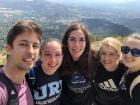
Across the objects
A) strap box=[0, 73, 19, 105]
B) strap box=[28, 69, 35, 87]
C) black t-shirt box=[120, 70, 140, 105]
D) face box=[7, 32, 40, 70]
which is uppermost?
face box=[7, 32, 40, 70]

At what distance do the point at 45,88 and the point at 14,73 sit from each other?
125 centimetres

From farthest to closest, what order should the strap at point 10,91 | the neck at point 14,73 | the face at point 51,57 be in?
1. the face at point 51,57
2. the neck at point 14,73
3. the strap at point 10,91

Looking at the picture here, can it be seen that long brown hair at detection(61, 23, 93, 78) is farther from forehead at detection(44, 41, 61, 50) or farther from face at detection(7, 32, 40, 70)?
face at detection(7, 32, 40, 70)

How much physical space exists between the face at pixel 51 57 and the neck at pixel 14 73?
1.24 meters

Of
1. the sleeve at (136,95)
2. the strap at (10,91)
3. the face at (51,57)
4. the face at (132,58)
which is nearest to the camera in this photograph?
the strap at (10,91)

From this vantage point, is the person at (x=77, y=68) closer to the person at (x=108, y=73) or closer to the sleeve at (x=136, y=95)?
the person at (x=108, y=73)

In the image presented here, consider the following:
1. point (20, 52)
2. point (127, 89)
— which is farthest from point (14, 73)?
point (127, 89)

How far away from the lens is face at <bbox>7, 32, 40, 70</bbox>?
4180mm

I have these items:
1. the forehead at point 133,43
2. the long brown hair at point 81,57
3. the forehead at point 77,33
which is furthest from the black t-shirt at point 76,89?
the forehead at point 133,43

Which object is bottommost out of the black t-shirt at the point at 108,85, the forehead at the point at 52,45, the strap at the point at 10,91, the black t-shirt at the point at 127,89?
the black t-shirt at the point at 108,85

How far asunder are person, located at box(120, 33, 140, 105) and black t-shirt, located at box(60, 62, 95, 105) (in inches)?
39.1

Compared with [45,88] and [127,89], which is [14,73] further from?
[127,89]

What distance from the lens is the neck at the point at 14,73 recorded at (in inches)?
164

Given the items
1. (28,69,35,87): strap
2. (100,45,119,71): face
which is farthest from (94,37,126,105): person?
(28,69,35,87): strap
